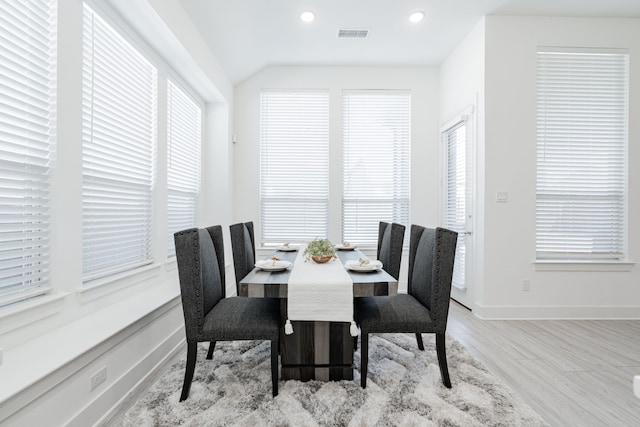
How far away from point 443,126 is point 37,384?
14.9 feet

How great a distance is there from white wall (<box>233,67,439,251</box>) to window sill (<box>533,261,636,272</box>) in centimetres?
144

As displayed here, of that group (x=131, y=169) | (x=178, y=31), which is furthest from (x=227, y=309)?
(x=178, y=31)

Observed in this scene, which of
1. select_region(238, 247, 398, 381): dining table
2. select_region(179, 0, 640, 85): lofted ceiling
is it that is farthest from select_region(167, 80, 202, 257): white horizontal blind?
select_region(238, 247, 398, 381): dining table

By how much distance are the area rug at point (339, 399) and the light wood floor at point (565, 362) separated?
207 millimetres

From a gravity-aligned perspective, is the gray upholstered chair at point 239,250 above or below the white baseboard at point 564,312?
above

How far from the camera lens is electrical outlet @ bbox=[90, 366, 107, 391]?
1.69 meters

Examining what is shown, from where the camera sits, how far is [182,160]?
141 inches

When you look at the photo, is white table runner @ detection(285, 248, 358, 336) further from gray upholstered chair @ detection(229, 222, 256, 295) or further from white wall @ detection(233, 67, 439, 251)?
white wall @ detection(233, 67, 439, 251)

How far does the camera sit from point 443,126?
14.7ft

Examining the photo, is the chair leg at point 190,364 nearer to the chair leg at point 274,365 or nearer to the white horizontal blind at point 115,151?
the chair leg at point 274,365

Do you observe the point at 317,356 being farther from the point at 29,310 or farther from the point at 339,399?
the point at 29,310

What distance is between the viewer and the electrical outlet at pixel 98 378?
5.56ft

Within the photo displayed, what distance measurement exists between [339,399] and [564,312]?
2.84 metres

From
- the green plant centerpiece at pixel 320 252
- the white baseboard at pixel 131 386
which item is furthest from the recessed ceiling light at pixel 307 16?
the white baseboard at pixel 131 386
